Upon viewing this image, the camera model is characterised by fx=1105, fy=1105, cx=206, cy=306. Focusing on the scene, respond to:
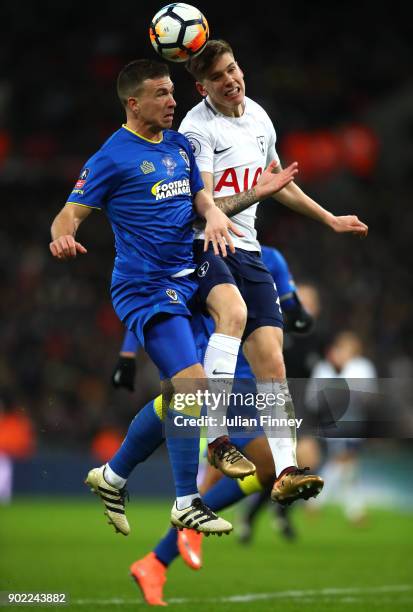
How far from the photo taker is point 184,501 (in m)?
5.73

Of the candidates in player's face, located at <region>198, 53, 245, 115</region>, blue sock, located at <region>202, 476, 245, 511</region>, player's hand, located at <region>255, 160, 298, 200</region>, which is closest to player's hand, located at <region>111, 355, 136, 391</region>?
blue sock, located at <region>202, 476, 245, 511</region>

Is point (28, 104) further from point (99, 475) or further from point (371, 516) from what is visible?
point (99, 475)

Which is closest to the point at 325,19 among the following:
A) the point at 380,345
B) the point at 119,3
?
the point at 119,3

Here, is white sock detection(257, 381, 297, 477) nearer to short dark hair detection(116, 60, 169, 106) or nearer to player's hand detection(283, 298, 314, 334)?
short dark hair detection(116, 60, 169, 106)

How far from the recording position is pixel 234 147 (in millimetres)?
6016

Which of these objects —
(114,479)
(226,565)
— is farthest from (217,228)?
(226,565)

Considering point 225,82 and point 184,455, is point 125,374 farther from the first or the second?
point 225,82

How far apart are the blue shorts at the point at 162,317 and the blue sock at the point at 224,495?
169 centimetres

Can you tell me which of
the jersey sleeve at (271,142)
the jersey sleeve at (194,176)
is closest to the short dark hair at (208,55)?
the jersey sleeve at (194,176)

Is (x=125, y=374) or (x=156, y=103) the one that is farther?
(x=125, y=374)

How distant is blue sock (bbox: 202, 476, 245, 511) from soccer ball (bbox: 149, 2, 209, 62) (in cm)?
285

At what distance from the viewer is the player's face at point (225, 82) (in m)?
5.87

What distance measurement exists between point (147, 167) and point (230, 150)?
500mm

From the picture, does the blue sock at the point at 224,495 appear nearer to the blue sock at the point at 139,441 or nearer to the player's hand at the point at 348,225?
the blue sock at the point at 139,441
